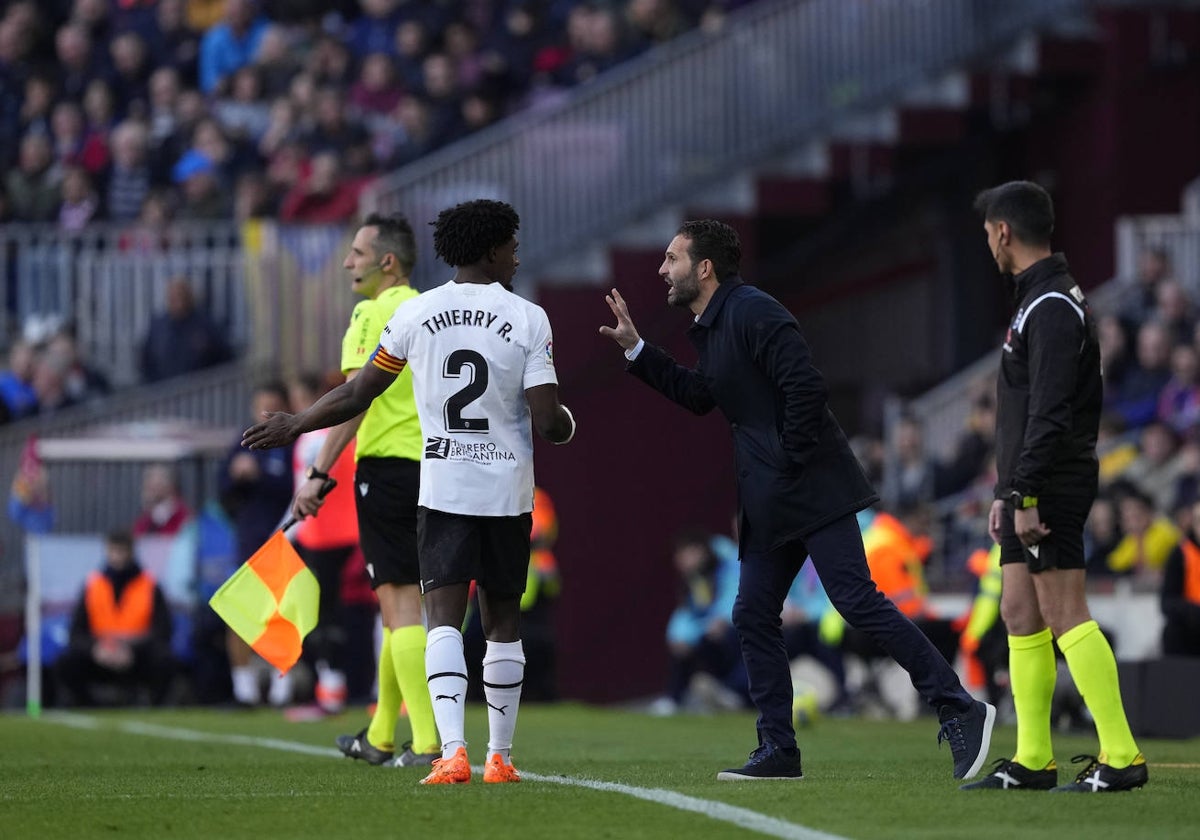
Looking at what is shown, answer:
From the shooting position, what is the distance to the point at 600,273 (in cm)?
2177

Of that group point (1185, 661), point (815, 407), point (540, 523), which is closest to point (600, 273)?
point (540, 523)

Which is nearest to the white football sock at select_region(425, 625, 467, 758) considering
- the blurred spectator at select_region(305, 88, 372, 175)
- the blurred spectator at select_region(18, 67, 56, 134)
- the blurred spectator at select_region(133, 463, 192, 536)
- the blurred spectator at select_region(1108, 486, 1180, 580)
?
the blurred spectator at select_region(1108, 486, 1180, 580)

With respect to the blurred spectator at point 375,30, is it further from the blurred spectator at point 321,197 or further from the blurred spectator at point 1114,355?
the blurred spectator at point 1114,355

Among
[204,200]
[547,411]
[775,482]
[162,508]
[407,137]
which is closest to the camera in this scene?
[547,411]

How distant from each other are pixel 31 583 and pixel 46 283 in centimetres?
441

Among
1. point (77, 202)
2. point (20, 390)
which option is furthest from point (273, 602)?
point (77, 202)

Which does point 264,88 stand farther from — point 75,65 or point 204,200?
point 204,200

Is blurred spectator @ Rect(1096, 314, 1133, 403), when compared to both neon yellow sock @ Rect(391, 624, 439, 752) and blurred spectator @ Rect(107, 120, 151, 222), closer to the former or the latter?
blurred spectator @ Rect(107, 120, 151, 222)

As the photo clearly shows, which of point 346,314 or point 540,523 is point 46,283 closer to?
point 346,314

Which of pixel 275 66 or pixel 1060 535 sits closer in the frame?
pixel 1060 535

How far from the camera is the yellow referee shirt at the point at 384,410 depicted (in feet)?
33.8

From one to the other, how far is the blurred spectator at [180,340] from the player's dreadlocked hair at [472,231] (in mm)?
12416

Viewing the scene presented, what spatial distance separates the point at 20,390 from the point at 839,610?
1354 centimetres

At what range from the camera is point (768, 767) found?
9172mm
